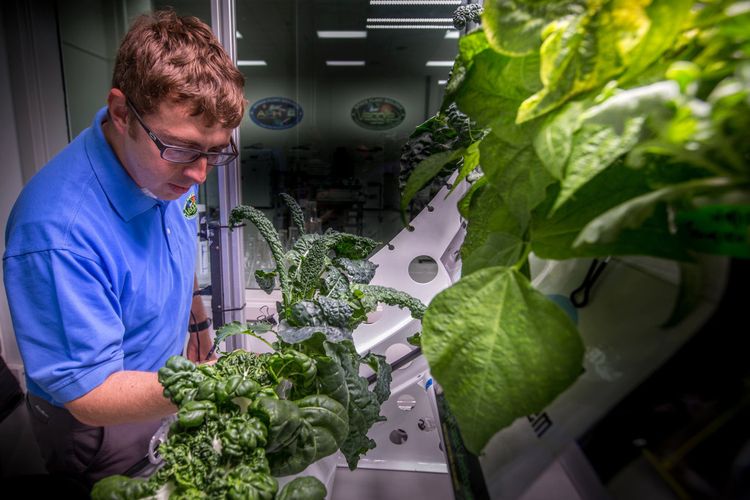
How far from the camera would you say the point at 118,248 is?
3.00 feet

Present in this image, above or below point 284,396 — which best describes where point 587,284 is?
above

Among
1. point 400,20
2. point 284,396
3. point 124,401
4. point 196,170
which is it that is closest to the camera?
point 284,396

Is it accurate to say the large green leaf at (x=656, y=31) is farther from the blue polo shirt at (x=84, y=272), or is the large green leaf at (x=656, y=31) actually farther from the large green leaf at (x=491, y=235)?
the blue polo shirt at (x=84, y=272)

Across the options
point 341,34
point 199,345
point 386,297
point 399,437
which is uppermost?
point 341,34

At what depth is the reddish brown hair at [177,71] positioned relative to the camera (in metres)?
0.87

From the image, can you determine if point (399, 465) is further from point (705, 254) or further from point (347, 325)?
point (705, 254)

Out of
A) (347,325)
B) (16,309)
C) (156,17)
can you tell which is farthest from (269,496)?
(156,17)

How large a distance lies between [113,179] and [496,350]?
0.99 m

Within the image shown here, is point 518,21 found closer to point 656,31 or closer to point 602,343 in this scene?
point 656,31

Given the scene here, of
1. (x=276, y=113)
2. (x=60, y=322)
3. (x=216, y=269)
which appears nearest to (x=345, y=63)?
(x=276, y=113)

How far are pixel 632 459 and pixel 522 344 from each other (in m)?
0.10

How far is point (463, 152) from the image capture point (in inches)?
18.6

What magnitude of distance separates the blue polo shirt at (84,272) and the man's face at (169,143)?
0.04 m

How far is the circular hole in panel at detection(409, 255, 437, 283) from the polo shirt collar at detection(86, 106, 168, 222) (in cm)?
70
